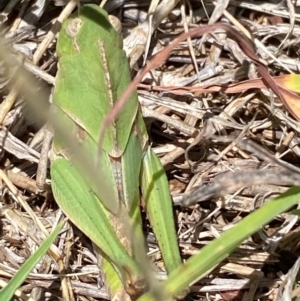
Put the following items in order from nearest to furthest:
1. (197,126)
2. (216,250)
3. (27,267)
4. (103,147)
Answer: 1. (216,250)
2. (27,267)
3. (103,147)
4. (197,126)

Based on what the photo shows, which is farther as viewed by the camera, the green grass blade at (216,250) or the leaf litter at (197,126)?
the leaf litter at (197,126)

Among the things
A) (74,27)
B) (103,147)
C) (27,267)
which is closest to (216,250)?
(27,267)

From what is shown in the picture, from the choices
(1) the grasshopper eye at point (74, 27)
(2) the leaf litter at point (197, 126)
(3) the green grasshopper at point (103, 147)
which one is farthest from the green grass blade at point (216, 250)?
(1) the grasshopper eye at point (74, 27)

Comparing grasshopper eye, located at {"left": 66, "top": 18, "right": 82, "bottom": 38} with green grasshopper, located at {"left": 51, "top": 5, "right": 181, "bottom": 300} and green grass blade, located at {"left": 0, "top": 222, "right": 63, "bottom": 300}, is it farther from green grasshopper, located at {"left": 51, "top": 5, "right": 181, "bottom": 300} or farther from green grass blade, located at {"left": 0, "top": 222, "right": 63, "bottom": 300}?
green grass blade, located at {"left": 0, "top": 222, "right": 63, "bottom": 300}

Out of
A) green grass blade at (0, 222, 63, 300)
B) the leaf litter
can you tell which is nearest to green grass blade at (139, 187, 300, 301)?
green grass blade at (0, 222, 63, 300)

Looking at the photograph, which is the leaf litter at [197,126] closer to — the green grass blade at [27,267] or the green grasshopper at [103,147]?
the green grasshopper at [103,147]

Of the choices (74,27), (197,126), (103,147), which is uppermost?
(74,27)

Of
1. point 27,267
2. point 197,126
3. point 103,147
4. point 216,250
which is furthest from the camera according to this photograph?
point 197,126

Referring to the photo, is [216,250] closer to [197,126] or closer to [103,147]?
[103,147]
